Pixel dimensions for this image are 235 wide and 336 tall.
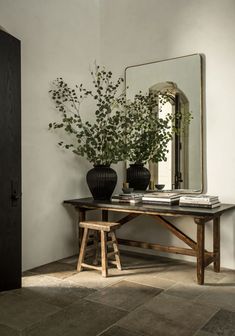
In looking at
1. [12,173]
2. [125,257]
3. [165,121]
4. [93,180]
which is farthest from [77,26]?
[125,257]

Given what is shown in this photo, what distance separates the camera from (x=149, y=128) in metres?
4.01

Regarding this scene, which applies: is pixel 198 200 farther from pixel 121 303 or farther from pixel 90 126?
pixel 90 126

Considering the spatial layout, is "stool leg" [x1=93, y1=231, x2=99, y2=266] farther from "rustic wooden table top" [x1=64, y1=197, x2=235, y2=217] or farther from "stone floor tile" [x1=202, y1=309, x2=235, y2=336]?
"stone floor tile" [x1=202, y1=309, x2=235, y2=336]

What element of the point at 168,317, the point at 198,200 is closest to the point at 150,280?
the point at 168,317

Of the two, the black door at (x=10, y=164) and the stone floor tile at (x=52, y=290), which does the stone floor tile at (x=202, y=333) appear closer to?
the stone floor tile at (x=52, y=290)

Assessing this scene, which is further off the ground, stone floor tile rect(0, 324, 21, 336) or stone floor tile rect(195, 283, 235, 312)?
stone floor tile rect(195, 283, 235, 312)

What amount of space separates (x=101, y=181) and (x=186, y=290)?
1440mm

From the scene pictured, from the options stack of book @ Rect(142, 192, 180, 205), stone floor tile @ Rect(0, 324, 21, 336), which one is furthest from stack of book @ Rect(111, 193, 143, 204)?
stone floor tile @ Rect(0, 324, 21, 336)

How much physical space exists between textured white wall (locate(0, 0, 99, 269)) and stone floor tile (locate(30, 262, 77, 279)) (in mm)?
87

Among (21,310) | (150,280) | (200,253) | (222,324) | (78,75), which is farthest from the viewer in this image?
(78,75)

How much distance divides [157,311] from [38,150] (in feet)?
6.57

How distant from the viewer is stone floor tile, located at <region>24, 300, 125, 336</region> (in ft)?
7.41

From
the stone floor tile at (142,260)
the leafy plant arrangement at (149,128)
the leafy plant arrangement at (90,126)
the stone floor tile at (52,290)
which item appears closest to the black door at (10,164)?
the stone floor tile at (52,290)

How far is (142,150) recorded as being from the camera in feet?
13.2
